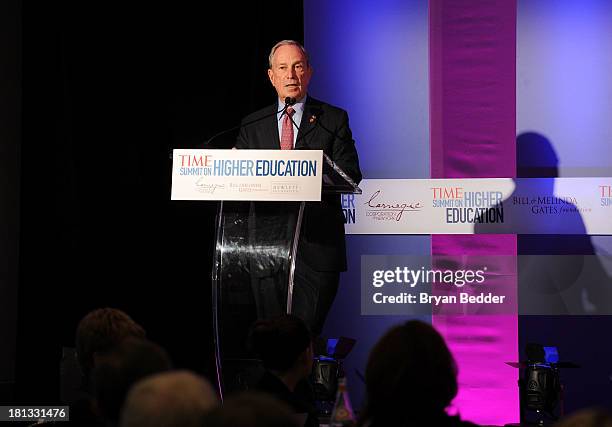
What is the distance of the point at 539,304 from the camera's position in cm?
643

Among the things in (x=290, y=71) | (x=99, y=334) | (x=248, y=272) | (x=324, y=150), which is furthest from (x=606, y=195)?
(x=99, y=334)

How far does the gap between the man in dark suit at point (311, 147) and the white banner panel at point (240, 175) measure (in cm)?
34

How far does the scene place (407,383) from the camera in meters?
2.05

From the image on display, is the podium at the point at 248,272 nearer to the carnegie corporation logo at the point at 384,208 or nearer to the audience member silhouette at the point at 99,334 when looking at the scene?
the audience member silhouette at the point at 99,334

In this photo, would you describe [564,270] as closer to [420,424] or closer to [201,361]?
[201,361]

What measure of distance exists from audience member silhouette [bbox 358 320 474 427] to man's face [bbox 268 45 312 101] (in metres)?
3.24

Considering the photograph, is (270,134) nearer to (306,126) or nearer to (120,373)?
(306,126)

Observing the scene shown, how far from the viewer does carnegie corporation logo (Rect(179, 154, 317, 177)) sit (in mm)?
4172

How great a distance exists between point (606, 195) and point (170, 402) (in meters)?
5.35

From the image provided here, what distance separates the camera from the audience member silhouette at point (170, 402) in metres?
1.53

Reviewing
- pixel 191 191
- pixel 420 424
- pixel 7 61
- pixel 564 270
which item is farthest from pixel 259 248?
pixel 7 61

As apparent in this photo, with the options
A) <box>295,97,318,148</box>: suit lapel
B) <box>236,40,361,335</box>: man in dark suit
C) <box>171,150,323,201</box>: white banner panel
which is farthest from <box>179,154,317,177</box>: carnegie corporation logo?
<box>295,97,318,148</box>: suit lapel

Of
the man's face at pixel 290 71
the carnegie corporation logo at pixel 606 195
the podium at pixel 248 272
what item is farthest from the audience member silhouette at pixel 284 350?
the carnegie corporation logo at pixel 606 195

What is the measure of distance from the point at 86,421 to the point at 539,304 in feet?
15.0
